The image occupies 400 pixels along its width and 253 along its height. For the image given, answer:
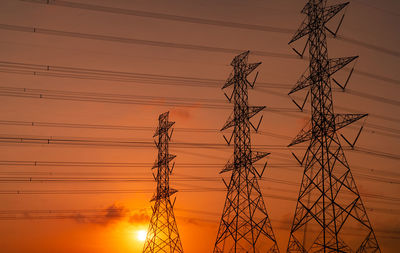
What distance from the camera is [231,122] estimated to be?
29.2m

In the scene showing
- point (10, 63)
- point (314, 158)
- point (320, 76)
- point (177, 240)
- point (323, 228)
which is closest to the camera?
point (323, 228)

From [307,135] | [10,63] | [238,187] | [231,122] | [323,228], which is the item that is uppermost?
[10,63]

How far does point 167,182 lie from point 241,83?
11.2 metres

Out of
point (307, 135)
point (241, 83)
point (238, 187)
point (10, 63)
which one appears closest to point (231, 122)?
point (241, 83)

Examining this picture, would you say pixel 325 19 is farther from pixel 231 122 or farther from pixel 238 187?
pixel 238 187

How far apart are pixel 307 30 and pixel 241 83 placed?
22.9 ft

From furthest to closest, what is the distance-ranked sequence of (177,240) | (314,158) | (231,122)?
1. (177,240)
2. (231,122)
3. (314,158)

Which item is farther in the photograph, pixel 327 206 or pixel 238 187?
pixel 238 187

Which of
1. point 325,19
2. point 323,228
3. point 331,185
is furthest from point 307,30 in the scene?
point 323,228

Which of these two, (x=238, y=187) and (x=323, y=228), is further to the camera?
(x=238, y=187)

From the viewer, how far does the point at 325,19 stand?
2528cm

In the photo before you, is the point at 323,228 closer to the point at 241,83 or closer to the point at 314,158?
the point at 314,158

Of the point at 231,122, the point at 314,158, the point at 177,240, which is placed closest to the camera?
the point at 314,158

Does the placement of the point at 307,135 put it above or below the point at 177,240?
above
